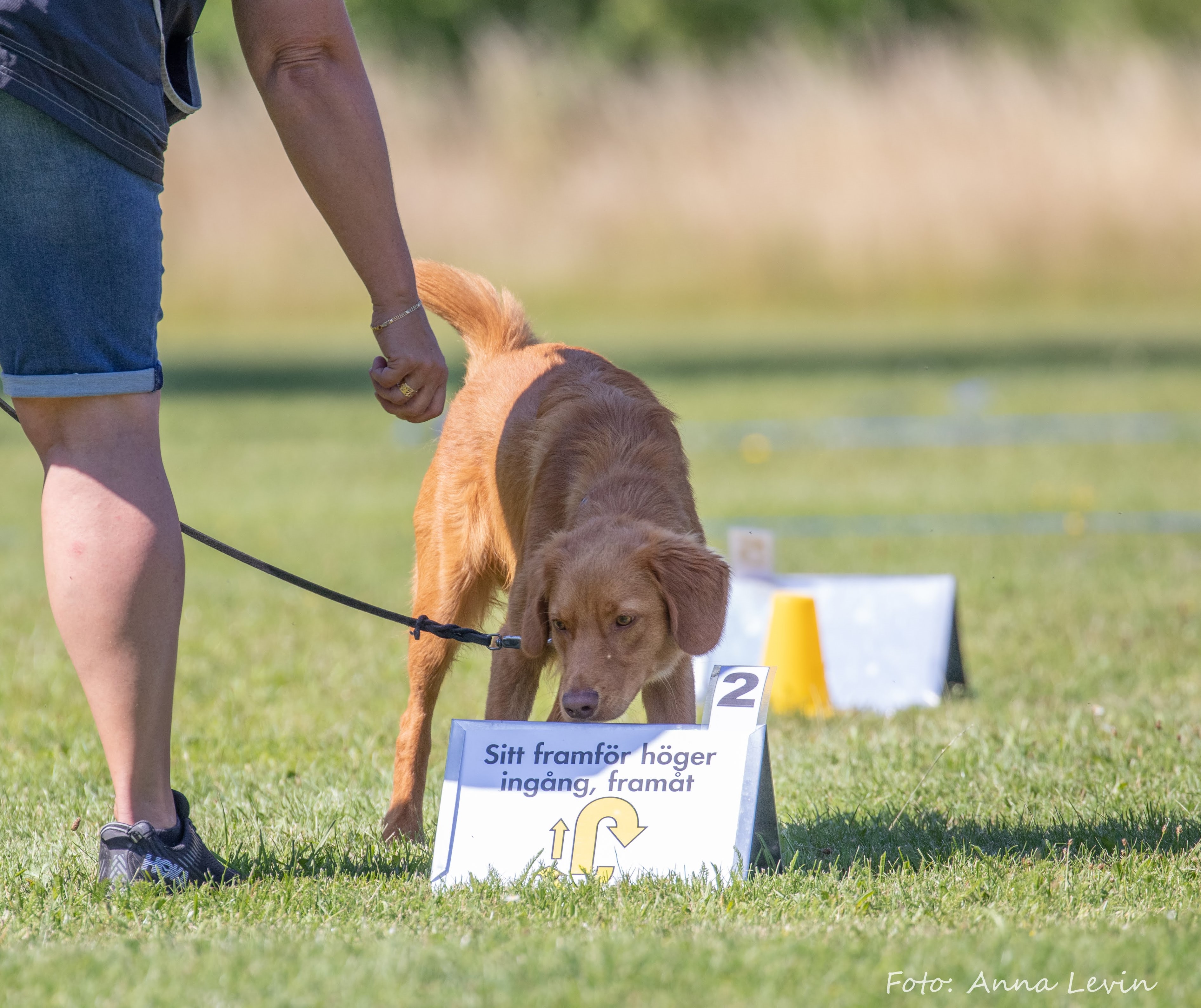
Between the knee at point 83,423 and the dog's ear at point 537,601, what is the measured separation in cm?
109

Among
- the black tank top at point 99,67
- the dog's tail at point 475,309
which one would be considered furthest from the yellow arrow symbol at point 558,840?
the dog's tail at point 475,309

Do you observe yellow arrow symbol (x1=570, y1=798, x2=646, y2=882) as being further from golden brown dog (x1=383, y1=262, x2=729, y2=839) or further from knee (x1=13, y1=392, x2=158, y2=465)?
knee (x1=13, y1=392, x2=158, y2=465)

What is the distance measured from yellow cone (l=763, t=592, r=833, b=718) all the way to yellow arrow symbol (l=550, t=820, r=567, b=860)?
193 cm

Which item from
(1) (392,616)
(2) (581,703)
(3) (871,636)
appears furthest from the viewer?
(3) (871,636)

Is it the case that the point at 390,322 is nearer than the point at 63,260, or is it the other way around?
the point at 63,260

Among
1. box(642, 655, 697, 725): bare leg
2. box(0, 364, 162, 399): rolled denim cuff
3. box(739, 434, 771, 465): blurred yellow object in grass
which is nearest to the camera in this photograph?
box(0, 364, 162, 399): rolled denim cuff

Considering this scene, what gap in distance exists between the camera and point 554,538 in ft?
12.6

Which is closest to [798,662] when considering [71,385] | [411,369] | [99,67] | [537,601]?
[537,601]

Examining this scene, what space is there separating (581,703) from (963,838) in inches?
37.0

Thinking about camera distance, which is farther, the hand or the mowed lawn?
the hand

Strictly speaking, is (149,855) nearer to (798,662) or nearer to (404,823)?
(404,823)

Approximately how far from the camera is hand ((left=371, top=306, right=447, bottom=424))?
10.8 feet

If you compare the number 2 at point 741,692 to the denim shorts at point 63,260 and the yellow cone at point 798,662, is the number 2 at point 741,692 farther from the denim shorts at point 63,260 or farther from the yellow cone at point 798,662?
the yellow cone at point 798,662

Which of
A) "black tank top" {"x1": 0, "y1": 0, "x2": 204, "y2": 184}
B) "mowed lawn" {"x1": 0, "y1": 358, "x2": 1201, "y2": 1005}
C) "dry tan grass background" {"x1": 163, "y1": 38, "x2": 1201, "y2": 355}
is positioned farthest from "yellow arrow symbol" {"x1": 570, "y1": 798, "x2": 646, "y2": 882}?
"dry tan grass background" {"x1": 163, "y1": 38, "x2": 1201, "y2": 355}
